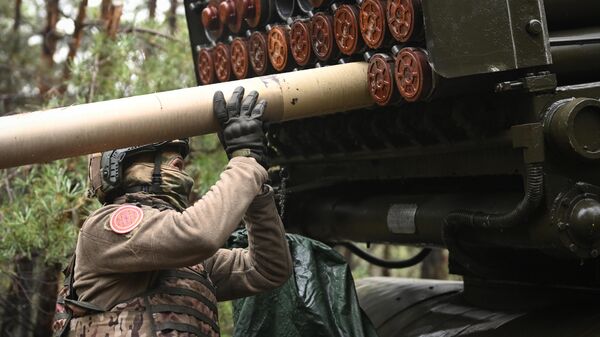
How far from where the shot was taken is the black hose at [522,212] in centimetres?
308

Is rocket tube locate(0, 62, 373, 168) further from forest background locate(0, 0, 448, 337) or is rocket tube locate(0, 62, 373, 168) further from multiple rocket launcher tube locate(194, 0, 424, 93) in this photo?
forest background locate(0, 0, 448, 337)

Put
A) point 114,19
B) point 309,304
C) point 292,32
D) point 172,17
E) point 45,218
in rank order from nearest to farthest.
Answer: point 292,32 → point 309,304 → point 45,218 → point 114,19 → point 172,17

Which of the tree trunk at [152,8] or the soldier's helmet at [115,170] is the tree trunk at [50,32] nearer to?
the tree trunk at [152,8]

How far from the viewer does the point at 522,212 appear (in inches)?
125

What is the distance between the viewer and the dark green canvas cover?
4.04m

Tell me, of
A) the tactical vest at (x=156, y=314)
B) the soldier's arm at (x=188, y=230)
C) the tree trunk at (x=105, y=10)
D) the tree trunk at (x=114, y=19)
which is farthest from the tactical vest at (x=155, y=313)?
the tree trunk at (x=105, y=10)

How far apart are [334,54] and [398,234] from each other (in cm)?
98

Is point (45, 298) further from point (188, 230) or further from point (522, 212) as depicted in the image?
point (522, 212)

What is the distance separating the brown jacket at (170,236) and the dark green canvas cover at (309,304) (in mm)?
572

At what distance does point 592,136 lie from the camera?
3092mm

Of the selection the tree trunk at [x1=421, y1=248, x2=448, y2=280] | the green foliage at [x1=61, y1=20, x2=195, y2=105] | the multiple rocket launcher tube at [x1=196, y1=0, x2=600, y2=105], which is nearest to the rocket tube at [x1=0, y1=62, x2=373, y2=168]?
the multiple rocket launcher tube at [x1=196, y1=0, x2=600, y2=105]

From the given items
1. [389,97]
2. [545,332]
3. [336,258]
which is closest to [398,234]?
[336,258]

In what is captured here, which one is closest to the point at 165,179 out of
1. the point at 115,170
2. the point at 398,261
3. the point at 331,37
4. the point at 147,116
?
the point at 115,170

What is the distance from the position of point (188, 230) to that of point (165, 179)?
39 centimetres
